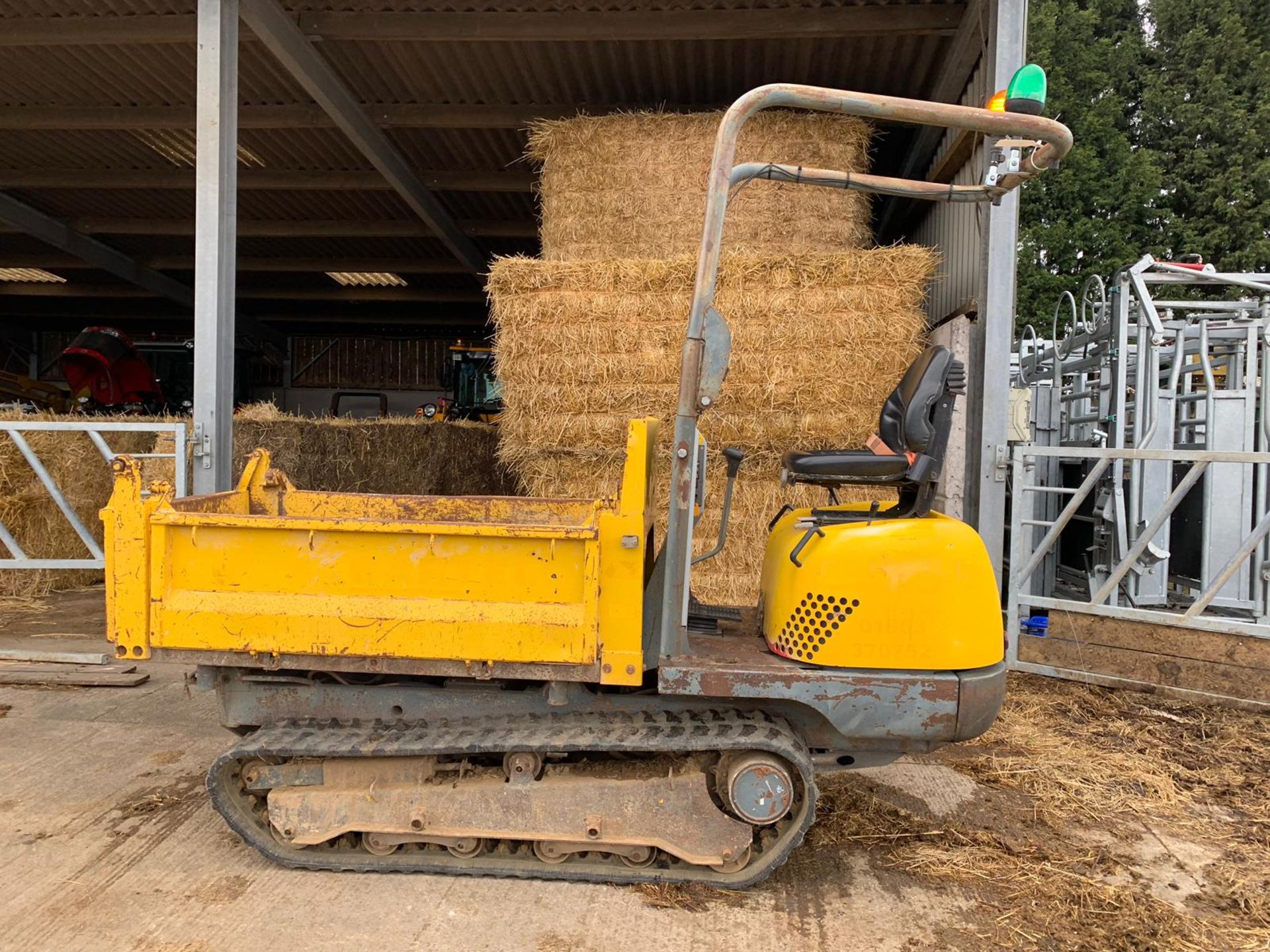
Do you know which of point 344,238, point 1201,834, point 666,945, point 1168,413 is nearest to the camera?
point 666,945

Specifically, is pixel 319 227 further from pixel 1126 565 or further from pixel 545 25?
pixel 1126 565

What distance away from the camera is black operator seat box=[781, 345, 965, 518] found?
323cm

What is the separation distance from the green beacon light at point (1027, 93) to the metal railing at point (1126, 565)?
325cm

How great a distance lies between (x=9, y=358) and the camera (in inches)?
897

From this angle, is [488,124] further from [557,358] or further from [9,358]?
[9,358]

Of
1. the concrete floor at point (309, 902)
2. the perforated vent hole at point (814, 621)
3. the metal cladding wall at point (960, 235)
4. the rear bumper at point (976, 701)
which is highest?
the metal cladding wall at point (960, 235)

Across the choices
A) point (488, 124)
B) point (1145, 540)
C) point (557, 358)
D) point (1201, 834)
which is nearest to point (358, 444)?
point (488, 124)

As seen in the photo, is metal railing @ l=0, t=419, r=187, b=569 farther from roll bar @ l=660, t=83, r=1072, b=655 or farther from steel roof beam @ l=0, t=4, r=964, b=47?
roll bar @ l=660, t=83, r=1072, b=655

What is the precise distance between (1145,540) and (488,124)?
7.03 m

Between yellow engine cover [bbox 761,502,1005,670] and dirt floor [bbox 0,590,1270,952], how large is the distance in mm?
903

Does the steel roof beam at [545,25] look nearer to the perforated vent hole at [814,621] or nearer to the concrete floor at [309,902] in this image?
the perforated vent hole at [814,621]

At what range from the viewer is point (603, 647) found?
3.08 meters

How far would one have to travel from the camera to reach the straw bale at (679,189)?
6879 mm

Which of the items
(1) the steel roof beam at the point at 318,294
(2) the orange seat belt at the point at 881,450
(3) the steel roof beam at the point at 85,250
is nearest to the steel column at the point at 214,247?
(2) the orange seat belt at the point at 881,450
